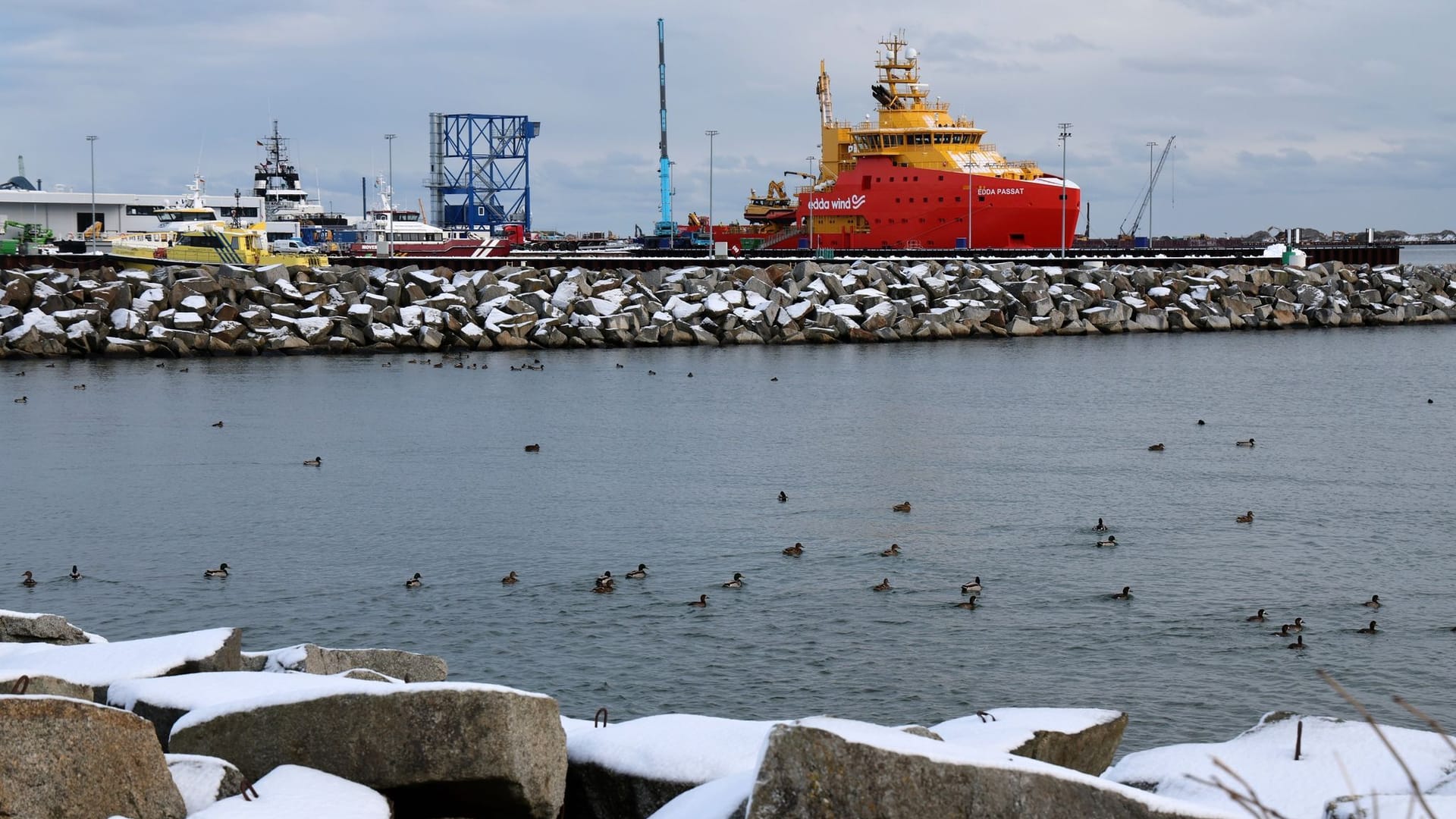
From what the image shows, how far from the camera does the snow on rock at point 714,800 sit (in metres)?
5.94

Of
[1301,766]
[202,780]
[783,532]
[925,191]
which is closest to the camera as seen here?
[202,780]

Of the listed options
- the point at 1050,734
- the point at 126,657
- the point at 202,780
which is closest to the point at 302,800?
the point at 202,780

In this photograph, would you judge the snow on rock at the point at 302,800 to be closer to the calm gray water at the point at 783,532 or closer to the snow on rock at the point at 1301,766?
the snow on rock at the point at 1301,766

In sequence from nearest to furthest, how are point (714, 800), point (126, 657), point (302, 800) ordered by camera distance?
point (714, 800)
point (302, 800)
point (126, 657)

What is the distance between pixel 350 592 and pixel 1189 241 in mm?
93238

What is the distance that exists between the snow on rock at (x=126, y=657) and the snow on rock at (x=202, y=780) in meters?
2.12

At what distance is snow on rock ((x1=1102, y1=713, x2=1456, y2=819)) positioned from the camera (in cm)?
687

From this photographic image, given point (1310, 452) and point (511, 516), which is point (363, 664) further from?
point (1310, 452)

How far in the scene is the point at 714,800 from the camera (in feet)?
20.2

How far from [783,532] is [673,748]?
45.9 ft

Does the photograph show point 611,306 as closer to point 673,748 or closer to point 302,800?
point 673,748

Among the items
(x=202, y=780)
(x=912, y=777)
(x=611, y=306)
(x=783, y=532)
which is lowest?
(x=783, y=532)

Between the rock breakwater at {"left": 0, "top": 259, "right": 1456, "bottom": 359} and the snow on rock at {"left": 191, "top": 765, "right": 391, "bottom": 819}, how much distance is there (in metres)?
47.5

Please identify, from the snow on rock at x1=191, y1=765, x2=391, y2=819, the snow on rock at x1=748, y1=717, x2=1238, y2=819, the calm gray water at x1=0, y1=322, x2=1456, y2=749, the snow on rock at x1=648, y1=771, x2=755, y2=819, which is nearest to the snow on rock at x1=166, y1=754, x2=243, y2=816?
the snow on rock at x1=191, y1=765, x2=391, y2=819
